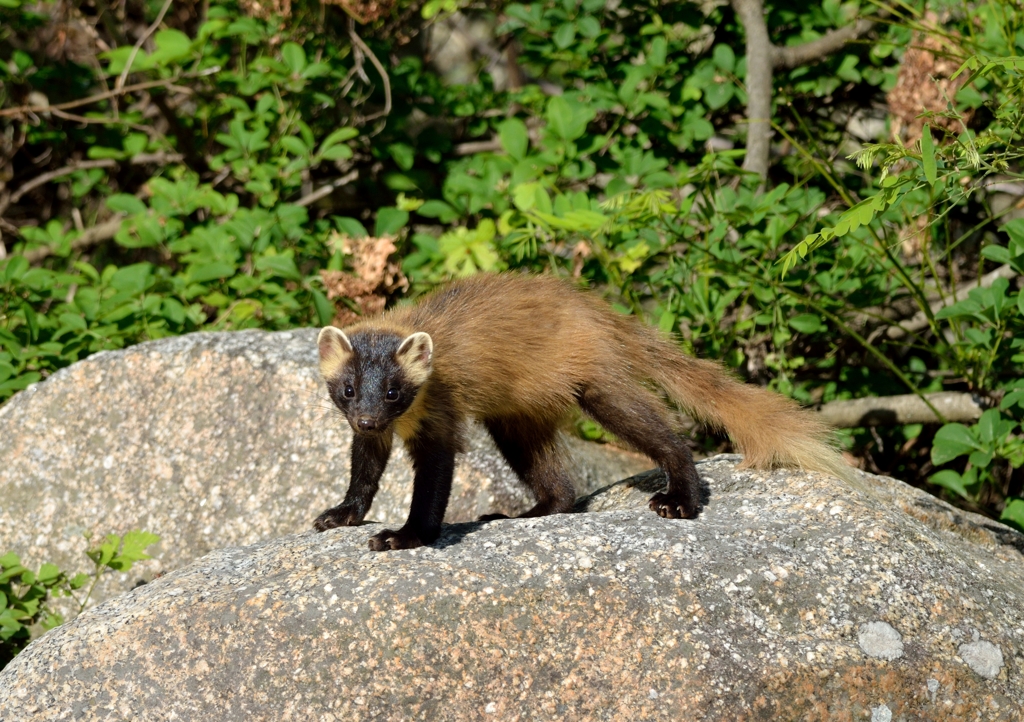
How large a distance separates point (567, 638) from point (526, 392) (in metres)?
1.53

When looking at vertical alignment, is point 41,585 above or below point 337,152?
below

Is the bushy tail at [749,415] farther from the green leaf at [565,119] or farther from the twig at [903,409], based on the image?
the green leaf at [565,119]

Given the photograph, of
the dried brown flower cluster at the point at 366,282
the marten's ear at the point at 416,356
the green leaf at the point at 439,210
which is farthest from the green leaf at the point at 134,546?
the green leaf at the point at 439,210

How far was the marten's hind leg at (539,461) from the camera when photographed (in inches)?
204

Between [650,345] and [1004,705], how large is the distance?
225 centimetres

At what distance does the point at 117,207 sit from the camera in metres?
7.30

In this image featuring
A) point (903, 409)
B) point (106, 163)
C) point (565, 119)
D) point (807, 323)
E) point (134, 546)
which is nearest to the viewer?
point (134, 546)

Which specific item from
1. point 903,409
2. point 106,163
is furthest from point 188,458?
point 106,163

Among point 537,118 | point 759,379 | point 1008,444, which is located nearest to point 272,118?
point 537,118

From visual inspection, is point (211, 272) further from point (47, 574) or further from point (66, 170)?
point (66, 170)

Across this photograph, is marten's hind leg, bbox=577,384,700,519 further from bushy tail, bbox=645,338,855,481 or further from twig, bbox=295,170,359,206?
twig, bbox=295,170,359,206

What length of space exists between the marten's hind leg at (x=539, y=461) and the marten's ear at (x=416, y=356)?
2.53 ft

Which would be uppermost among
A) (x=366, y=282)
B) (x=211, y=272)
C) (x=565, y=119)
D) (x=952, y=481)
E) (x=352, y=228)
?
(x=565, y=119)

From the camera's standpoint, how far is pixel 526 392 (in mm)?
4883
